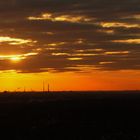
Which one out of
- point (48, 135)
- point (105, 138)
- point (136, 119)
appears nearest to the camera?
point (105, 138)

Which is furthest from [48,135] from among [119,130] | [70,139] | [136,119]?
[136,119]

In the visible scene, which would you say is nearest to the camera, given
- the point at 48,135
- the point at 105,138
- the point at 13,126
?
the point at 105,138

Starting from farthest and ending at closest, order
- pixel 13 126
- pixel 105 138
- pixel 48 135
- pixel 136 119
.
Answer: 1. pixel 136 119
2. pixel 13 126
3. pixel 48 135
4. pixel 105 138

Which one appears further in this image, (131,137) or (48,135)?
(48,135)

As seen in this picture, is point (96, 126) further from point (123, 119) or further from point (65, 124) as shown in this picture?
point (123, 119)

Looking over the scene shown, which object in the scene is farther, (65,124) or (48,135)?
(65,124)

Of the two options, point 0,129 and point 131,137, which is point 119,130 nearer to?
point 131,137

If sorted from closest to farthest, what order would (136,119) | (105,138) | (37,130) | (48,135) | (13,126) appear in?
(105,138) → (48,135) → (37,130) → (13,126) → (136,119)

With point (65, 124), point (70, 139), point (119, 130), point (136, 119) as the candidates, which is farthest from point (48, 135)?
point (136, 119)
